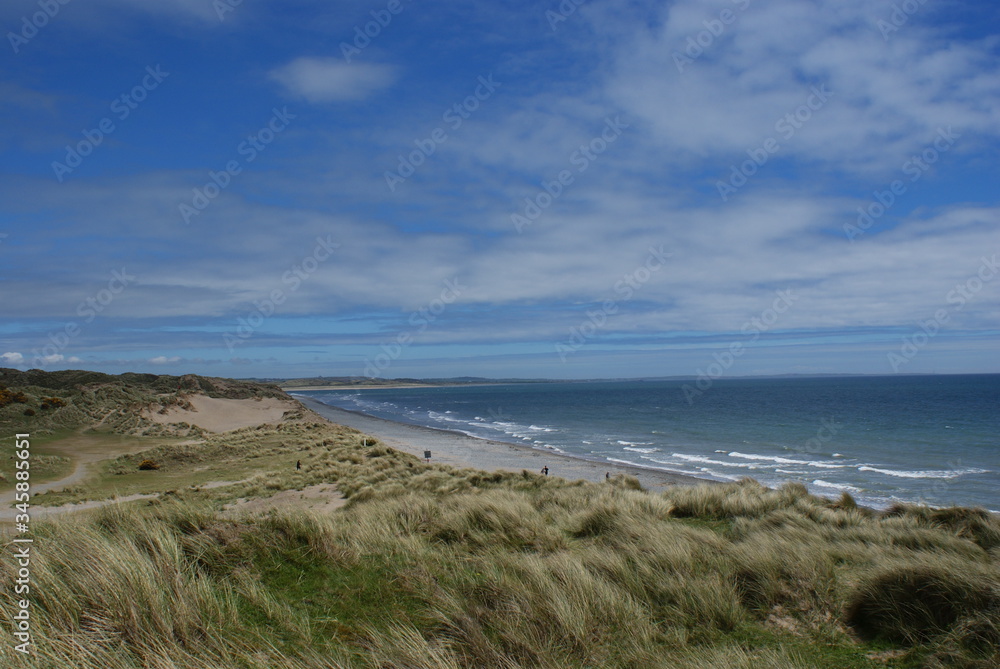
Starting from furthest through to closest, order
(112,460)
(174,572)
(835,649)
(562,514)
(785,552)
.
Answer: (112,460) → (562,514) → (785,552) → (174,572) → (835,649)

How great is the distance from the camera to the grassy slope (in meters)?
4.23

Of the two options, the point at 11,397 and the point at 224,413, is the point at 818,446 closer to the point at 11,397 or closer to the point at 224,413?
the point at 11,397

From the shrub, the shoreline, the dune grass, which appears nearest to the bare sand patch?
the shrub

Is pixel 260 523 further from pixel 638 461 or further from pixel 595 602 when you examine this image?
pixel 638 461

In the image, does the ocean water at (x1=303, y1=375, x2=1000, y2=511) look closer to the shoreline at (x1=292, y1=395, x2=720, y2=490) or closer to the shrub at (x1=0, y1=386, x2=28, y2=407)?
the shoreline at (x1=292, y1=395, x2=720, y2=490)

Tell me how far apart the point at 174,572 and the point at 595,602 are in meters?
3.74

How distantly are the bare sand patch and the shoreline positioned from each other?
1329 centimetres

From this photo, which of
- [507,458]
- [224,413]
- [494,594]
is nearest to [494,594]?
[494,594]

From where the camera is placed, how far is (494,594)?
521cm

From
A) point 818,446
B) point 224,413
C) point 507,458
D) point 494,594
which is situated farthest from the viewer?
point 224,413

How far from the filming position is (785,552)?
21.2 feet

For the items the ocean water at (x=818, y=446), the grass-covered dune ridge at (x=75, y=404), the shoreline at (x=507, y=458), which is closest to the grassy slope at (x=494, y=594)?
the shoreline at (x=507, y=458)

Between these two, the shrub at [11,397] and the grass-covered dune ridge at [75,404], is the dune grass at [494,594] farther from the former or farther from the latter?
the shrub at [11,397]

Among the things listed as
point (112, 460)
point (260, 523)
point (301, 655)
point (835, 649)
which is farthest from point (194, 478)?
point (835, 649)
